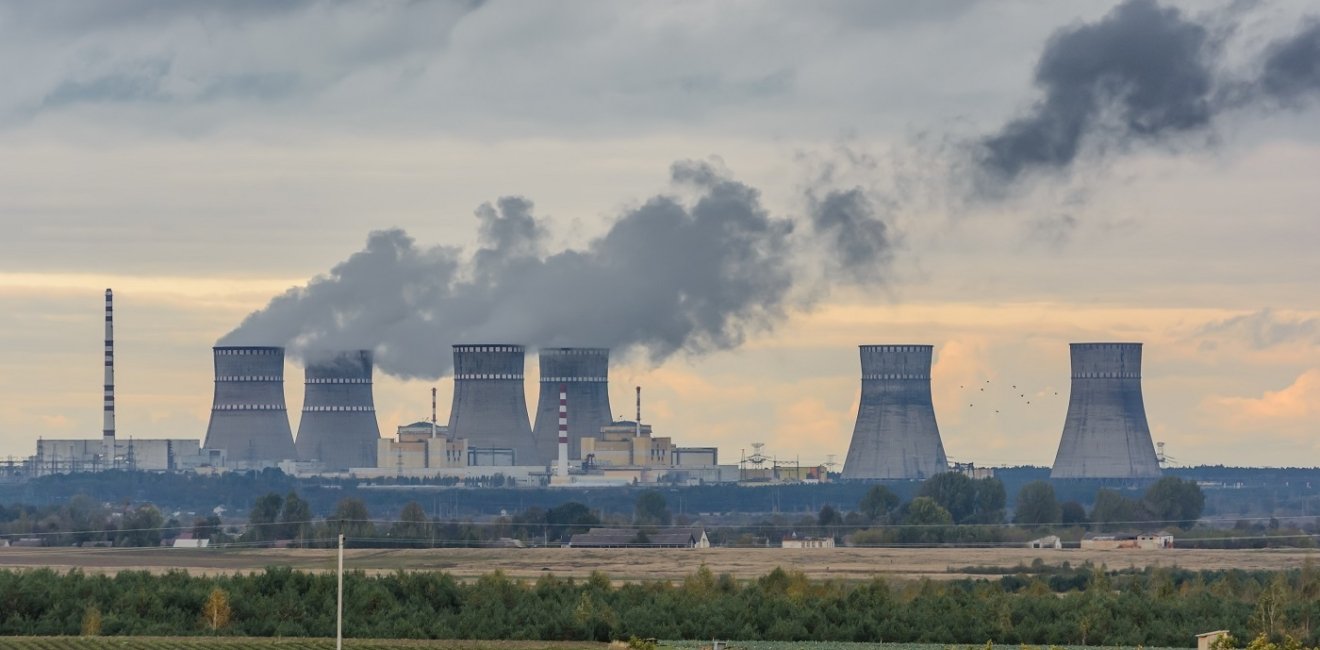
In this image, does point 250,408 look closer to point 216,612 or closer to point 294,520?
point 294,520

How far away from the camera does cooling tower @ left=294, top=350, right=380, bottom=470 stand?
10875 centimetres

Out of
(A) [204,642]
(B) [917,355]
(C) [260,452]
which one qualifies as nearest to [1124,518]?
(B) [917,355]

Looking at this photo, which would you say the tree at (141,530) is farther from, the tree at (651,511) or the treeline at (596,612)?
the treeline at (596,612)

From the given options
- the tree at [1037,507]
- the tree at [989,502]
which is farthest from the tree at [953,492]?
the tree at [1037,507]

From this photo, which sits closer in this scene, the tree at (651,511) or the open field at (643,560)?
the open field at (643,560)

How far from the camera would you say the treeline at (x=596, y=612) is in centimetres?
3538

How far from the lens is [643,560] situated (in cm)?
5947

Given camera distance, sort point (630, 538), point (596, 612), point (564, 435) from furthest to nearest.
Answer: point (564, 435) → point (630, 538) → point (596, 612)

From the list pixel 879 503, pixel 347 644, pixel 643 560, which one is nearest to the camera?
pixel 347 644

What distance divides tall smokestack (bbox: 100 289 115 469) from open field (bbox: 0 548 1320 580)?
1893 inches

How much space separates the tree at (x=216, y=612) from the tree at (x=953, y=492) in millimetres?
55514

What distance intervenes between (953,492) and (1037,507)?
7504 millimetres

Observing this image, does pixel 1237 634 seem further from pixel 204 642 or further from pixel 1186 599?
pixel 204 642

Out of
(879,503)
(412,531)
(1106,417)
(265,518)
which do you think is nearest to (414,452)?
(1106,417)
